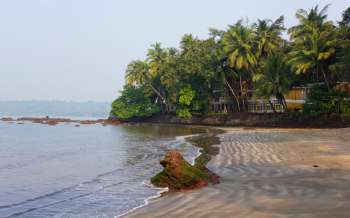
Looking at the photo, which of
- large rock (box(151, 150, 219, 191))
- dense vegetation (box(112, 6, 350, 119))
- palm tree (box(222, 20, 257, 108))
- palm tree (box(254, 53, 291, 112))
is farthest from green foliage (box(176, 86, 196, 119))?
large rock (box(151, 150, 219, 191))

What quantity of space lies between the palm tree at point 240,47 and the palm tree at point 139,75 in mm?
23007

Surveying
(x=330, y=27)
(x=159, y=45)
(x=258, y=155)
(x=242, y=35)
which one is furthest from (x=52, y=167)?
(x=159, y=45)

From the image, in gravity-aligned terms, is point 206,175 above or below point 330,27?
below

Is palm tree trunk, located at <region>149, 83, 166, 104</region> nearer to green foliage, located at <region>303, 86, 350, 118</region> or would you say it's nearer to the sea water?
green foliage, located at <region>303, 86, 350, 118</region>

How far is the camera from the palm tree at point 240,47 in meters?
57.1

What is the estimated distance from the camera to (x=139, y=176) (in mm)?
17156

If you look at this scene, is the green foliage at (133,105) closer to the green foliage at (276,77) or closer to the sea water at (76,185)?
the green foliage at (276,77)

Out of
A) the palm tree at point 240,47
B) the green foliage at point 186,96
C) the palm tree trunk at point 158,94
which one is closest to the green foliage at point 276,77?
the palm tree at point 240,47

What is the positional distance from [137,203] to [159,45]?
221ft

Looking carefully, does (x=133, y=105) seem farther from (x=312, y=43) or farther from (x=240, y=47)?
(x=312, y=43)

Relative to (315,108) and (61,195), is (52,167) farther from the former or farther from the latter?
(315,108)

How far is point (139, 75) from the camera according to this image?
8075 cm

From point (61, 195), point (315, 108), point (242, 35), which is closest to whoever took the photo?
point (61, 195)

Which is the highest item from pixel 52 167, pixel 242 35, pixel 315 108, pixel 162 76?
pixel 242 35
